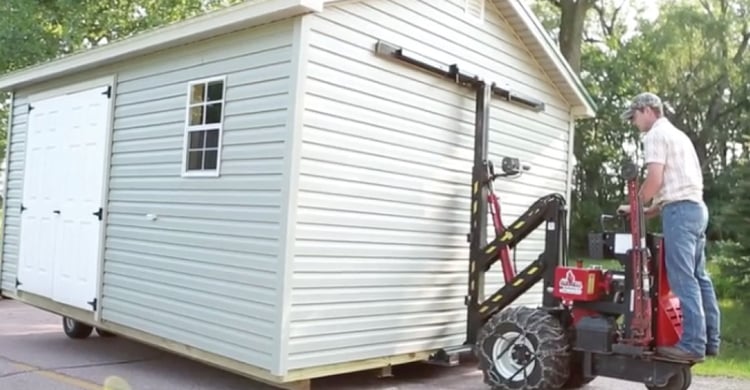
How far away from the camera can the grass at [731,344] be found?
7.58m

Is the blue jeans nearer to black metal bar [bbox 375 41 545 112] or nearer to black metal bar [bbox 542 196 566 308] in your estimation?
black metal bar [bbox 542 196 566 308]

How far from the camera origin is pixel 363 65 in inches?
243

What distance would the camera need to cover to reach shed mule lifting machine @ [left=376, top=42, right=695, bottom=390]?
541 cm

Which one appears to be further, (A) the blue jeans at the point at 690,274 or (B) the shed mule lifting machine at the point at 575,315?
(B) the shed mule lifting machine at the point at 575,315

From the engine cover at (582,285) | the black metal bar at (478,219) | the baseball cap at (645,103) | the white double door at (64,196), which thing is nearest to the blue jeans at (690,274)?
Answer: the engine cover at (582,285)

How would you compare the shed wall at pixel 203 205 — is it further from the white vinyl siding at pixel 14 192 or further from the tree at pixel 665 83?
the tree at pixel 665 83

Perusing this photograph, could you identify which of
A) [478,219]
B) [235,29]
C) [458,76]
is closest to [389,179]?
[478,219]

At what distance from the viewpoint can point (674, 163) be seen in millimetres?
5438

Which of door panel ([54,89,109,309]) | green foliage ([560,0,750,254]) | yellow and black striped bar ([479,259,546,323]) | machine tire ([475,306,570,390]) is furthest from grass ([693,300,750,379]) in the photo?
green foliage ([560,0,750,254])

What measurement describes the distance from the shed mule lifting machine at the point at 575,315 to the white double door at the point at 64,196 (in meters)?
3.51

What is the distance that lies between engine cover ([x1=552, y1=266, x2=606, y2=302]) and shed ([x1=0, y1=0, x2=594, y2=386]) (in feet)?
4.63

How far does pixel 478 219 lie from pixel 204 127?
2697mm

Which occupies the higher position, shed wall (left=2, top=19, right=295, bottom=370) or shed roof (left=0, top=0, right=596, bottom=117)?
shed roof (left=0, top=0, right=596, bottom=117)

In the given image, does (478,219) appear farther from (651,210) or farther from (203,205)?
(203,205)
